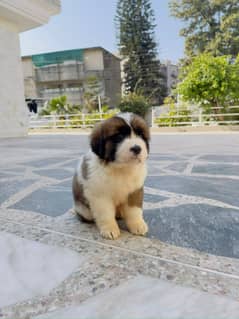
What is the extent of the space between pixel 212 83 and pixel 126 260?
979cm

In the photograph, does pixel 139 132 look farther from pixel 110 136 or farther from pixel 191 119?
pixel 191 119

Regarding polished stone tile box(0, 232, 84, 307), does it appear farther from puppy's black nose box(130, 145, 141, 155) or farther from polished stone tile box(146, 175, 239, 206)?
polished stone tile box(146, 175, 239, 206)

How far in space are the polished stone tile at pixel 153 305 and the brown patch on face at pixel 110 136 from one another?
0.62 meters

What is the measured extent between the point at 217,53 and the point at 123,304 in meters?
21.0

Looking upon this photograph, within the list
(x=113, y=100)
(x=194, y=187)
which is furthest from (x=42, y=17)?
(x=113, y=100)

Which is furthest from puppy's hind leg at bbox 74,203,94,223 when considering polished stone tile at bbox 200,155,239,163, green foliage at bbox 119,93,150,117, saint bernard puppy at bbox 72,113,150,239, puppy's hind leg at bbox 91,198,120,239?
green foliage at bbox 119,93,150,117

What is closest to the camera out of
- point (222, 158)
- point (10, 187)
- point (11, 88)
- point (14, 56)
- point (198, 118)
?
point (10, 187)

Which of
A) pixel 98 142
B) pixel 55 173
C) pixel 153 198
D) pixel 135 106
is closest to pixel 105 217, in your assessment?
pixel 98 142

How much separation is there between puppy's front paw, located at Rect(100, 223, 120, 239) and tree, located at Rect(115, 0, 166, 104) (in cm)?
Answer: 2161

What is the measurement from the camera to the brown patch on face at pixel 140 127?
4.35ft

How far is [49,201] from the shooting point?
2.00m

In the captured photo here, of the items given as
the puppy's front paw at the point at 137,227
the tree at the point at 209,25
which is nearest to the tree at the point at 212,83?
the puppy's front paw at the point at 137,227

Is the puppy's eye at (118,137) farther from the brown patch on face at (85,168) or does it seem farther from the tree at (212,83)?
the tree at (212,83)

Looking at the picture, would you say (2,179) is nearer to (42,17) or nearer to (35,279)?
(35,279)
